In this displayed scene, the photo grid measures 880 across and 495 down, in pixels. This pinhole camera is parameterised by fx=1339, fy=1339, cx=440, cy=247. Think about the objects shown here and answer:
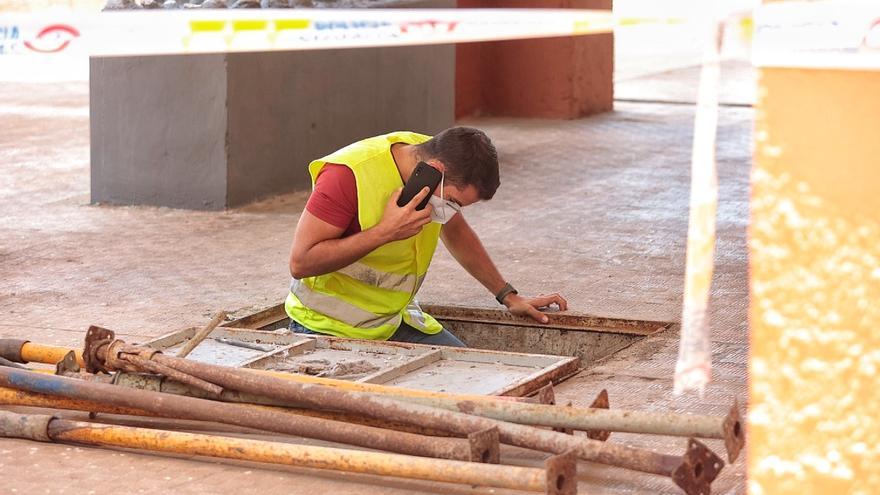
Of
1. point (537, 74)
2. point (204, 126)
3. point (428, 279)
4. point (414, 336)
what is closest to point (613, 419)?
point (414, 336)

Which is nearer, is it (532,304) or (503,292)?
(503,292)

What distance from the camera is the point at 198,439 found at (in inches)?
147

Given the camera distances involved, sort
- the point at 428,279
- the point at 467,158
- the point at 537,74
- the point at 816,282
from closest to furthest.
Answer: the point at 816,282
the point at 467,158
the point at 428,279
the point at 537,74

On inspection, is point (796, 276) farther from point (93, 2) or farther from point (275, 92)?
point (93, 2)

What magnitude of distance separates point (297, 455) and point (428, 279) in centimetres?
308

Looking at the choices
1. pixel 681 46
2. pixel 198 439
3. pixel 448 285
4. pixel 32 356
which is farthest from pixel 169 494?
pixel 681 46

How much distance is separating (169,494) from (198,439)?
0.18m

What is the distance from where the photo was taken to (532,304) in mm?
5410

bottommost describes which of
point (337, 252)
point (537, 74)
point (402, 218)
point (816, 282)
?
point (337, 252)

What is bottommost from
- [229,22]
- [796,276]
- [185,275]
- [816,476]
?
[185,275]

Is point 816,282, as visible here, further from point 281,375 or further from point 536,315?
point 536,315

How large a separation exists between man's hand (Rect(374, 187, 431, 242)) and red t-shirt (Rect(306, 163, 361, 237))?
5.7 inches

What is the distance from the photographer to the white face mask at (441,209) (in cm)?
463

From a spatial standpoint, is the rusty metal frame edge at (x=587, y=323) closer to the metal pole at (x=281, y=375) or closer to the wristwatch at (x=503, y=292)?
the wristwatch at (x=503, y=292)
